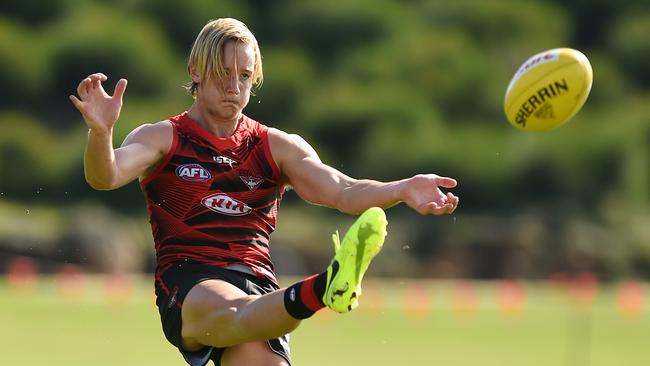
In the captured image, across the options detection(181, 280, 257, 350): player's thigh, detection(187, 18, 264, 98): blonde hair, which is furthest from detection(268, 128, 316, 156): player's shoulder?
detection(181, 280, 257, 350): player's thigh

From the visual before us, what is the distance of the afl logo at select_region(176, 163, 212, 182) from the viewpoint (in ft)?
21.8

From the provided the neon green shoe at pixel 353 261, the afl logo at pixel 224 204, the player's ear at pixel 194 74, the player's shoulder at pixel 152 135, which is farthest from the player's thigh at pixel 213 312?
the player's ear at pixel 194 74

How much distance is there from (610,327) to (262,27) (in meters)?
26.8

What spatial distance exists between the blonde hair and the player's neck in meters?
0.19

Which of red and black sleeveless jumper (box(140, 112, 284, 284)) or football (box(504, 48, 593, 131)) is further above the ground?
football (box(504, 48, 593, 131))

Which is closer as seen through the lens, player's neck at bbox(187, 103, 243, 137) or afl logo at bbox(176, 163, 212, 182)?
afl logo at bbox(176, 163, 212, 182)

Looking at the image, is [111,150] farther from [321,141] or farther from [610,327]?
[321,141]

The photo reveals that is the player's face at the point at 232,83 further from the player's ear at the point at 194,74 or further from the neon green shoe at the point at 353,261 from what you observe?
the neon green shoe at the point at 353,261

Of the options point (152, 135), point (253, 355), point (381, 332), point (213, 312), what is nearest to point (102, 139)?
point (152, 135)

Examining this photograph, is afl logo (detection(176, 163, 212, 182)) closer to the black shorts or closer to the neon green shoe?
the black shorts

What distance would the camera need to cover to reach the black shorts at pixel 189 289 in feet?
21.2

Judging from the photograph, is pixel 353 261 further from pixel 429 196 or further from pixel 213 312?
pixel 213 312

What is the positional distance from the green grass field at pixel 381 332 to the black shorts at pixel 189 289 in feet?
17.7

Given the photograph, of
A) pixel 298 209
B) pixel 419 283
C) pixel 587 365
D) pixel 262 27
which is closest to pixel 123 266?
pixel 419 283
